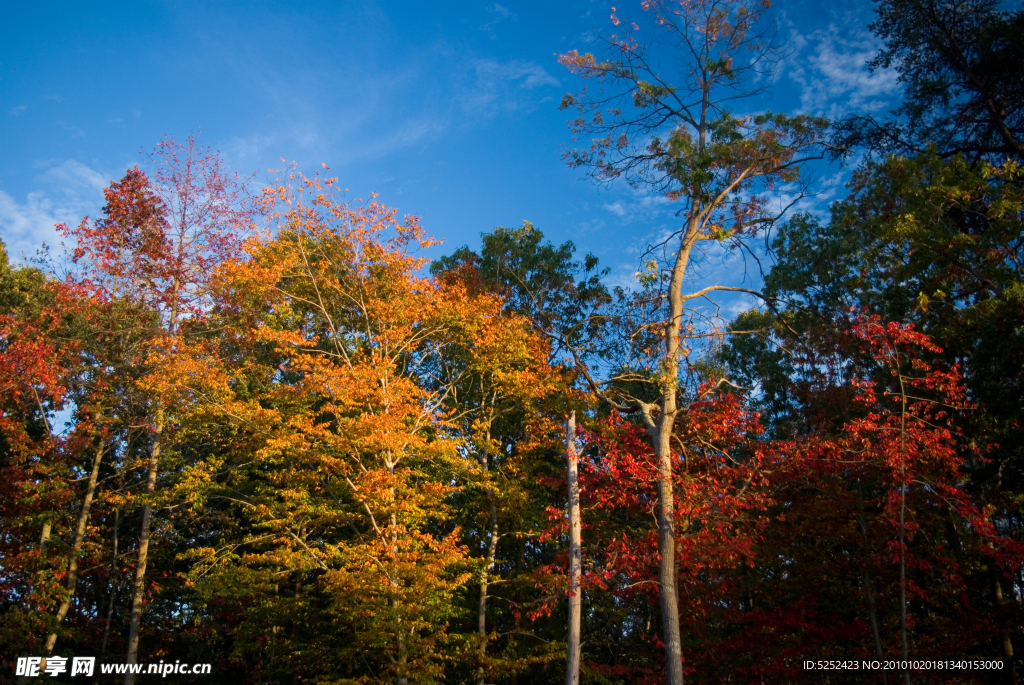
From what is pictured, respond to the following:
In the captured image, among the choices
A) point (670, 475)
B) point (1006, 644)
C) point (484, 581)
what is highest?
point (670, 475)

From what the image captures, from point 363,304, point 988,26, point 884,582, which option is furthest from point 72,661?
point 988,26

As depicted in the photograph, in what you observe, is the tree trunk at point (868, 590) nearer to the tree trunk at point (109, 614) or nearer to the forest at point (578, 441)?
the forest at point (578, 441)

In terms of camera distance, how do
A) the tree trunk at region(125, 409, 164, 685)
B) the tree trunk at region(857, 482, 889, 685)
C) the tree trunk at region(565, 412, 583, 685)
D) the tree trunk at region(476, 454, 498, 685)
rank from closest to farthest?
the tree trunk at region(565, 412, 583, 685), the tree trunk at region(857, 482, 889, 685), the tree trunk at region(476, 454, 498, 685), the tree trunk at region(125, 409, 164, 685)

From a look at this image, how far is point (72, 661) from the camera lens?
52.9 ft

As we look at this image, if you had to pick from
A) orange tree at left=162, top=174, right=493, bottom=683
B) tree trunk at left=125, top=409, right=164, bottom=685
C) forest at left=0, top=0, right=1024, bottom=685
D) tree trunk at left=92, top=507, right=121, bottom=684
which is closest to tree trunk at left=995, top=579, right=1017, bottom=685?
forest at left=0, top=0, right=1024, bottom=685

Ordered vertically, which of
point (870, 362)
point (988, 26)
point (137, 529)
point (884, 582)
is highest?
point (988, 26)

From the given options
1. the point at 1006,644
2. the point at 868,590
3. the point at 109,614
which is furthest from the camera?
the point at 109,614

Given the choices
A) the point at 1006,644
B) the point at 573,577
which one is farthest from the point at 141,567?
the point at 1006,644

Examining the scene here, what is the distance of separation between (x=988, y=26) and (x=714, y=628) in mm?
15659

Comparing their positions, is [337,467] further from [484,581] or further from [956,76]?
[956,76]

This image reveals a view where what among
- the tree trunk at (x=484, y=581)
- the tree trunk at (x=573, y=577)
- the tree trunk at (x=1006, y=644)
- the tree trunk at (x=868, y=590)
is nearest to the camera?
the tree trunk at (x=573, y=577)

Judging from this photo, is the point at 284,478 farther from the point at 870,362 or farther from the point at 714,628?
the point at 870,362

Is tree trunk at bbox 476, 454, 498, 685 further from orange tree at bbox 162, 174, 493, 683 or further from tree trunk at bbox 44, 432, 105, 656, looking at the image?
tree trunk at bbox 44, 432, 105, 656

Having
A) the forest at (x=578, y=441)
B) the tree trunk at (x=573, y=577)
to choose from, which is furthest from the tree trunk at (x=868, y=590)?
the tree trunk at (x=573, y=577)
